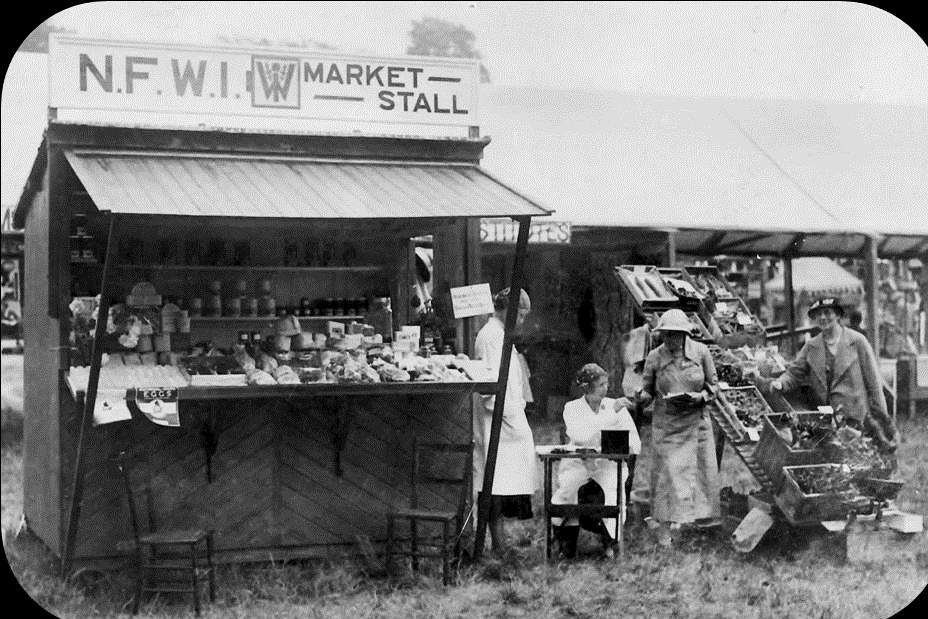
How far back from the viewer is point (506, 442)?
7.03 meters

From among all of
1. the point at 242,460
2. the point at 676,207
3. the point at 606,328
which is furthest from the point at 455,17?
the point at 676,207

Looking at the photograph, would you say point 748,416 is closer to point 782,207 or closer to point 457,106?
point 457,106

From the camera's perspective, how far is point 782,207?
1086 centimetres

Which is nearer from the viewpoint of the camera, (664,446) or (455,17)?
(455,17)

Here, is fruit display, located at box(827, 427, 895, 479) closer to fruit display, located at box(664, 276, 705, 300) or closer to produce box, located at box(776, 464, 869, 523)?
produce box, located at box(776, 464, 869, 523)

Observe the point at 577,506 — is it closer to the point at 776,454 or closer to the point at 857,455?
the point at 776,454

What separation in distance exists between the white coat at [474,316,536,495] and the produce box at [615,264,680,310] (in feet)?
5.07

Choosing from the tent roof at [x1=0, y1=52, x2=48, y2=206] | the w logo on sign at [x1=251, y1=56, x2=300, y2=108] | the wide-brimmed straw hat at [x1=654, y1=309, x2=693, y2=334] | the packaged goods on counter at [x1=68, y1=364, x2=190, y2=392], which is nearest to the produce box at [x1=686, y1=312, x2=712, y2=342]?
the wide-brimmed straw hat at [x1=654, y1=309, x2=693, y2=334]

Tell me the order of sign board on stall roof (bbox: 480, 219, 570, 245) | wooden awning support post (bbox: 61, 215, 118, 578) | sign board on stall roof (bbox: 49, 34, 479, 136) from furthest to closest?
sign board on stall roof (bbox: 480, 219, 570, 245)
sign board on stall roof (bbox: 49, 34, 479, 136)
wooden awning support post (bbox: 61, 215, 118, 578)

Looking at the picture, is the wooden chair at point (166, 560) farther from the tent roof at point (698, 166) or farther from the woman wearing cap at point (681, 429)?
the tent roof at point (698, 166)

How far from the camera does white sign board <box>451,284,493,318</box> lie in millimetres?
6980

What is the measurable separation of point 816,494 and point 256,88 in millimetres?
4252

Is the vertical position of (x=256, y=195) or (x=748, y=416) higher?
(x=256, y=195)

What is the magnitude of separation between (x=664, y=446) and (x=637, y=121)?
4575 mm
